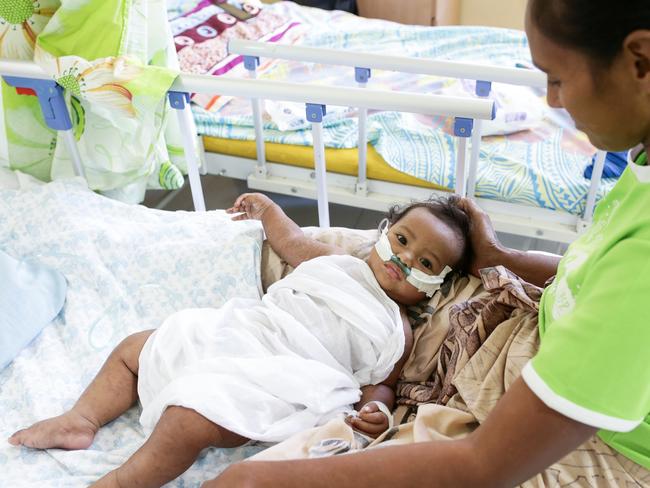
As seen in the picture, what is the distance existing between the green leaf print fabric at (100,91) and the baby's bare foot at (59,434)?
2.69ft

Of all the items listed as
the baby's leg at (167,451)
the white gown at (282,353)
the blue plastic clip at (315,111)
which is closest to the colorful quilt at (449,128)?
the blue plastic clip at (315,111)

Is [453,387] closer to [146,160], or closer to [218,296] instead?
[218,296]

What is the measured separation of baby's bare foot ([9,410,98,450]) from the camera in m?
1.21

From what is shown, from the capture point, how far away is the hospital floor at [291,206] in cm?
272

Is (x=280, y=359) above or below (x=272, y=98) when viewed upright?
below

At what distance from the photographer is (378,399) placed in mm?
1302

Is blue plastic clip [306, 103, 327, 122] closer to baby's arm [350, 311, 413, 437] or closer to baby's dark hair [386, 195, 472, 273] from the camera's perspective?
baby's dark hair [386, 195, 472, 273]

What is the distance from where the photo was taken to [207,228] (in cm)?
174

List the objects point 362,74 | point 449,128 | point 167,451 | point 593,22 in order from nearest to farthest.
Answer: point 593,22 < point 167,451 < point 362,74 < point 449,128

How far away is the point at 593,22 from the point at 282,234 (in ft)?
3.72

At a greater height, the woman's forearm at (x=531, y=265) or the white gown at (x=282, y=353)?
the woman's forearm at (x=531, y=265)

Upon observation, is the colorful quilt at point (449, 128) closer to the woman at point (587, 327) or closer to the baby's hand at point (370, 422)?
the baby's hand at point (370, 422)

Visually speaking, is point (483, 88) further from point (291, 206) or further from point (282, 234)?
point (291, 206)

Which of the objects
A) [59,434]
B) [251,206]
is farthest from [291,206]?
[59,434]
